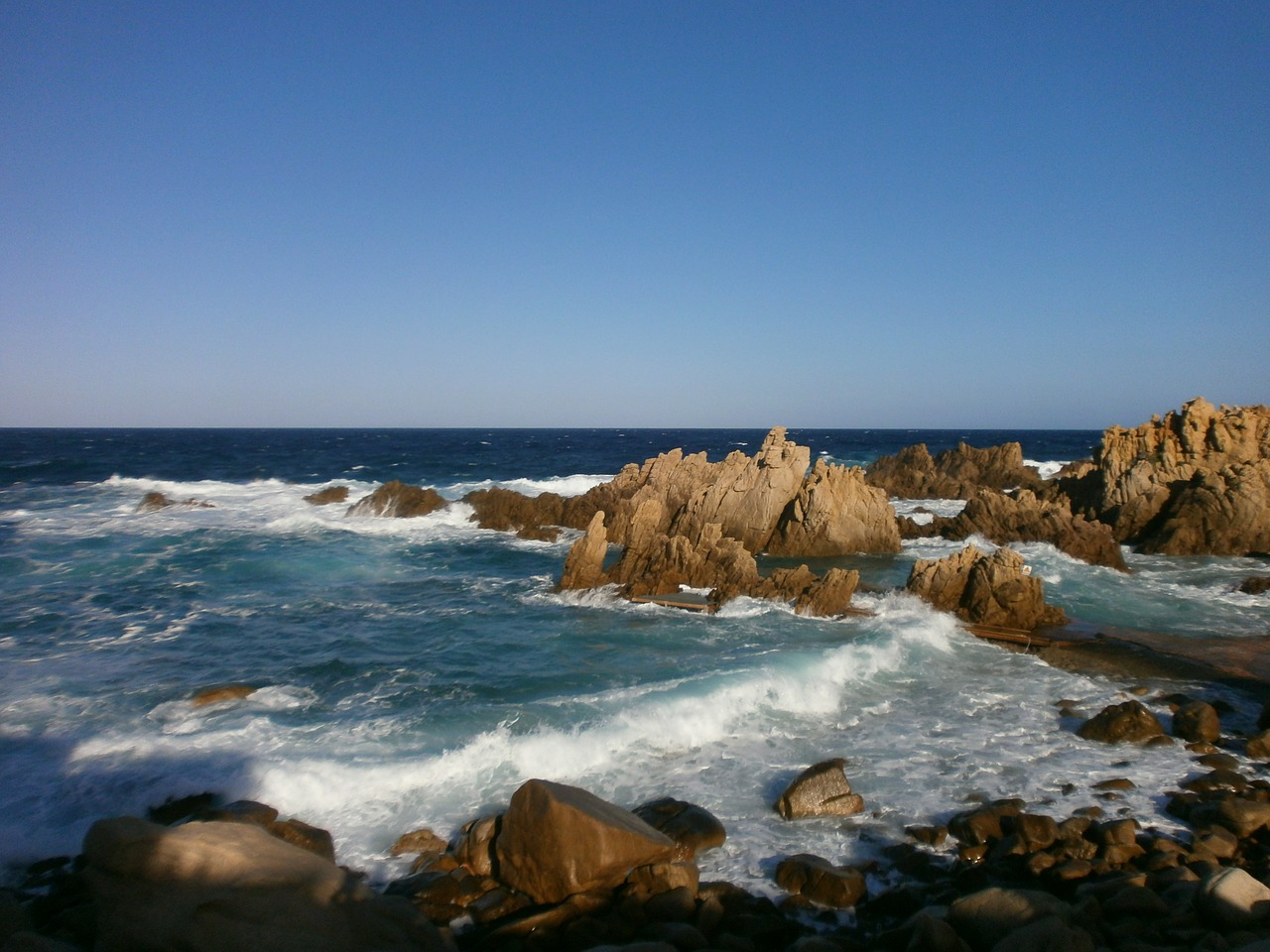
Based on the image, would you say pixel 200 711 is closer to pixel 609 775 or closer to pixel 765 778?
pixel 609 775

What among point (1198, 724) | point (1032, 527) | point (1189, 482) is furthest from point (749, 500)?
point (1198, 724)

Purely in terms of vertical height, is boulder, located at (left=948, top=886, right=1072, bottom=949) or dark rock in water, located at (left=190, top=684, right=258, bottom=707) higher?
boulder, located at (left=948, top=886, right=1072, bottom=949)

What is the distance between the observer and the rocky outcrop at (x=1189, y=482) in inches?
973

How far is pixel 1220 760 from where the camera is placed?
30.4 ft

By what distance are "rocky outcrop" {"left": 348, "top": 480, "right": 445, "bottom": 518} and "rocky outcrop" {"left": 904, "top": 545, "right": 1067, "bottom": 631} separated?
71.7 feet

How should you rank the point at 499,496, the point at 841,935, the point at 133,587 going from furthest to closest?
1. the point at 499,496
2. the point at 133,587
3. the point at 841,935

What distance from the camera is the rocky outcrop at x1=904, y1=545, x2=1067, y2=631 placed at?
1600 cm

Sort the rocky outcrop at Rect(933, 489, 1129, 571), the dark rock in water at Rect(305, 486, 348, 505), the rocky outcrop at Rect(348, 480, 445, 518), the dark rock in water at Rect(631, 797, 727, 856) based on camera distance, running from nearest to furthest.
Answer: the dark rock in water at Rect(631, 797, 727, 856)
the rocky outcrop at Rect(933, 489, 1129, 571)
the rocky outcrop at Rect(348, 480, 445, 518)
the dark rock in water at Rect(305, 486, 348, 505)

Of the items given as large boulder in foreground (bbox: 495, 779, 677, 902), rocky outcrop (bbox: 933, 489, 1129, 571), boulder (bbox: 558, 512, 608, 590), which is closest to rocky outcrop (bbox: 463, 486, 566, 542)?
boulder (bbox: 558, 512, 608, 590)

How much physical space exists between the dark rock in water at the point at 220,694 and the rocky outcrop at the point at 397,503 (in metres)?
21.1

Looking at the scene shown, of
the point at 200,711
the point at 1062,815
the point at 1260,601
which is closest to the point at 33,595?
the point at 200,711

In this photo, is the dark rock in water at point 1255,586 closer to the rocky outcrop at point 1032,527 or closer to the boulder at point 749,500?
the rocky outcrop at point 1032,527

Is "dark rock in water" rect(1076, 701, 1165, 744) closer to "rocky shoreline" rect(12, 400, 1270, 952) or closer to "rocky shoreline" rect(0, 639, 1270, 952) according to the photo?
"rocky shoreline" rect(12, 400, 1270, 952)

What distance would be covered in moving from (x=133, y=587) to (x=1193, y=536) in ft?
102
